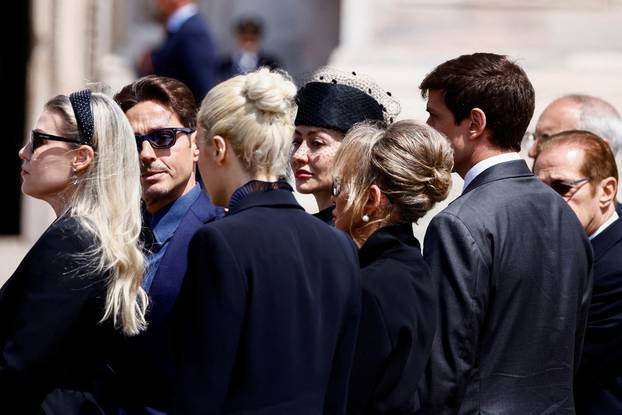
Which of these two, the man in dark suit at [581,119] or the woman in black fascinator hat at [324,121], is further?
the man in dark suit at [581,119]

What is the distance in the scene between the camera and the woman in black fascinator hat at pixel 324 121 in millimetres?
4355

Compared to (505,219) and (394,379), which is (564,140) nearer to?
(505,219)

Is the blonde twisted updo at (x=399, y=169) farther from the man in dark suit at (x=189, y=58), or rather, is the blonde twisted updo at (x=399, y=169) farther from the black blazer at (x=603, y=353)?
the man in dark suit at (x=189, y=58)

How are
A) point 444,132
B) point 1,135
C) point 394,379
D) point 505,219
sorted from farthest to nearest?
point 1,135
point 444,132
point 505,219
point 394,379

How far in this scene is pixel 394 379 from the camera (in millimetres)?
3492

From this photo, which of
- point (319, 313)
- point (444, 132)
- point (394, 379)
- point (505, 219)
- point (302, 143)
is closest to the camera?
point (319, 313)

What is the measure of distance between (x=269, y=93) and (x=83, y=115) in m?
0.63

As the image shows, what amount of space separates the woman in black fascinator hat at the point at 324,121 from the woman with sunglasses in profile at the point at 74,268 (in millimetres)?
851

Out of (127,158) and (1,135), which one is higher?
(127,158)

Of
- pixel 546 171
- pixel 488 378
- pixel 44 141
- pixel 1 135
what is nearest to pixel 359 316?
pixel 488 378

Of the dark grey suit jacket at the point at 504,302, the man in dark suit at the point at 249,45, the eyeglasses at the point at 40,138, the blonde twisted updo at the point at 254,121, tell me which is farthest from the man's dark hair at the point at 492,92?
the man in dark suit at the point at 249,45

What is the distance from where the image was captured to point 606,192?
4543 millimetres

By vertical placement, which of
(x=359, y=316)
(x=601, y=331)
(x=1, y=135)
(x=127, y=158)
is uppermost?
(x=127, y=158)

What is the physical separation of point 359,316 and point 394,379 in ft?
0.82
